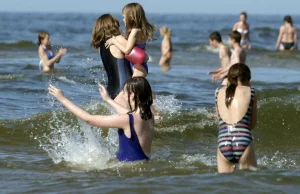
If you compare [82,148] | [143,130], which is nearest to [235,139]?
[143,130]

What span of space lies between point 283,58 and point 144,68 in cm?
1711

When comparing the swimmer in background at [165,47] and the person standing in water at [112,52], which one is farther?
the swimmer in background at [165,47]

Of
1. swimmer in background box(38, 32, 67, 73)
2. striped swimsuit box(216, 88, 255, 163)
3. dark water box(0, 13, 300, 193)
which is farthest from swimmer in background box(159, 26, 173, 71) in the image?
striped swimsuit box(216, 88, 255, 163)

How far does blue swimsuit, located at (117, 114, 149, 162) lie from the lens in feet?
22.5

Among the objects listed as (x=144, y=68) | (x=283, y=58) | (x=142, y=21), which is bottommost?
(x=283, y=58)

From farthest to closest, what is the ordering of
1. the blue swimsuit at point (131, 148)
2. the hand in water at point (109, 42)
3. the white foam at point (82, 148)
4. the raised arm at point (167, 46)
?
the raised arm at point (167, 46), the hand in water at point (109, 42), the white foam at point (82, 148), the blue swimsuit at point (131, 148)

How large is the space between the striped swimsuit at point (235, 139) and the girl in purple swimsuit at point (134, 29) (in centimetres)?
222

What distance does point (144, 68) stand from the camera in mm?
8820

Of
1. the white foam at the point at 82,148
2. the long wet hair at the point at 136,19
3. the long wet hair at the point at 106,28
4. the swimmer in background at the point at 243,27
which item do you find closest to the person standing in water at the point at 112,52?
the long wet hair at the point at 106,28

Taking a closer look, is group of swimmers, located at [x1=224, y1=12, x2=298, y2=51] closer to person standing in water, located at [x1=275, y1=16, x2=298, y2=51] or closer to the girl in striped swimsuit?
person standing in water, located at [x1=275, y1=16, x2=298, y2=51]

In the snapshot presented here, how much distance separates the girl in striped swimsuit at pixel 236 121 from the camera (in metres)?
6.65

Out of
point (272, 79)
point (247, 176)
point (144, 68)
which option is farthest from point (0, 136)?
point (272, 79)

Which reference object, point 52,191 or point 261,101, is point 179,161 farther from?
point 261,101

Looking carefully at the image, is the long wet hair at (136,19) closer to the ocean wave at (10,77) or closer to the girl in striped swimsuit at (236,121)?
the girl in striped swimsuit at (236,121)
